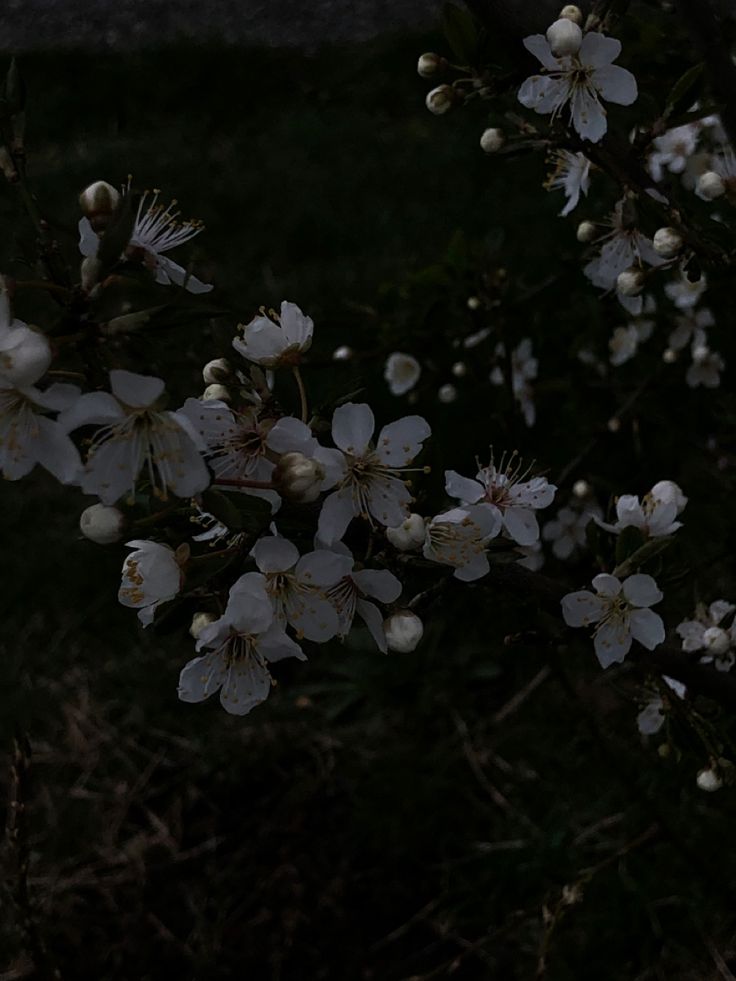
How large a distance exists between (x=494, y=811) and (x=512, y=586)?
45.4 inches

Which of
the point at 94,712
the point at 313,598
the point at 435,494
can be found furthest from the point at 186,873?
the point at 313,598

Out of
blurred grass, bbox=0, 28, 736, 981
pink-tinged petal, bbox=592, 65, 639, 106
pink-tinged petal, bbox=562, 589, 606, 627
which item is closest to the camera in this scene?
pink-tinged petal, bbox=562, 589, 606, 627

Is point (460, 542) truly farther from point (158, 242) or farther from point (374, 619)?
point (158, 242)

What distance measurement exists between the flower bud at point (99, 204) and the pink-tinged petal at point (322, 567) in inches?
15.0

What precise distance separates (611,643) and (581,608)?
5 cm

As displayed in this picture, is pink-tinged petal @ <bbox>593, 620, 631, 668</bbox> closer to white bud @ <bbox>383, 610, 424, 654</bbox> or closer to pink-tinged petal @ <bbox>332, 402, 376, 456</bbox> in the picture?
white bud @ <bbox>383, 610, 424, 654</bbox>

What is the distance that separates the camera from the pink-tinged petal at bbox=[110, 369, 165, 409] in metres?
0.83

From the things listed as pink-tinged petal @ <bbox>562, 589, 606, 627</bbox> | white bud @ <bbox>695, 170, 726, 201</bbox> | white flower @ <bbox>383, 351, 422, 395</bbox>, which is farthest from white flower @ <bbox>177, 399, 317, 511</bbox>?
white flower @ <bbox>383, 351, 422, 395</bbox>

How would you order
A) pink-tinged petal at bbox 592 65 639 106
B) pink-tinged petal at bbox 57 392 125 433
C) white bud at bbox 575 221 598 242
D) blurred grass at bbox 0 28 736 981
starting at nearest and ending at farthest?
pink-tinged petal at bbox 57 392 125 433 → pink-tinged petal at bbox 592 65 639 106 → white bud at bbox 575 221 598 242 → blurred grass at bbox 0 28 736 981

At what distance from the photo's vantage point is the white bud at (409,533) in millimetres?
1008

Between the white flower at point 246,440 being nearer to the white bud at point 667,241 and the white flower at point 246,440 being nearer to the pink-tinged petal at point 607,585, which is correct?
the pink-tinged petal at point 607,585

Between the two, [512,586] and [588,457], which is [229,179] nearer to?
[588,457]

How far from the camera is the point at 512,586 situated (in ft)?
3.66

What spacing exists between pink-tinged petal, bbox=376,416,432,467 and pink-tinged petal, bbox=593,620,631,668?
295 mm
